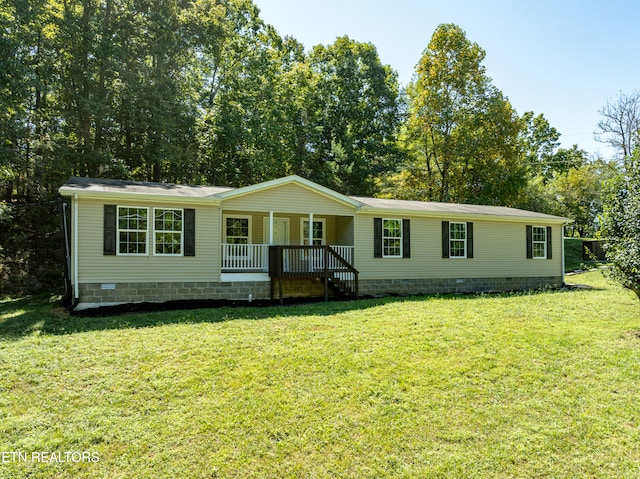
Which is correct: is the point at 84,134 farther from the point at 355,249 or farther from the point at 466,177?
the point at 466,177

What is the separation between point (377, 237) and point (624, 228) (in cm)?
676

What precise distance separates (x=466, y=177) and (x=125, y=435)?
23024 mm

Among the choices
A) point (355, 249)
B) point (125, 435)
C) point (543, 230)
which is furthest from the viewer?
point (543, 230)

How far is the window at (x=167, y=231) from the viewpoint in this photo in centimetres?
1053

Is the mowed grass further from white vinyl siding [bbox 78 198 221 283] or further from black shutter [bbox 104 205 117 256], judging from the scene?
black shutter [bbox 104 205 117 256]

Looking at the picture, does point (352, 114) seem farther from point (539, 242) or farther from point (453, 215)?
point (453, 215)

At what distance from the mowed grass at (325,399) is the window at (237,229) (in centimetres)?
569

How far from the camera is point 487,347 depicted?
6383 millimetres

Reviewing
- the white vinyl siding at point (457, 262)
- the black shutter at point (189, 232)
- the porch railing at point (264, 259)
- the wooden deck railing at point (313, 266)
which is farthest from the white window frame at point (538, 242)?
the black shutter at point (189, 232)

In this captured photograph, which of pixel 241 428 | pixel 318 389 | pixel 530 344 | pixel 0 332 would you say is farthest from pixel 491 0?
pixel 0 332

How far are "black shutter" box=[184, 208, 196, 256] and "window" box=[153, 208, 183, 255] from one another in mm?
131

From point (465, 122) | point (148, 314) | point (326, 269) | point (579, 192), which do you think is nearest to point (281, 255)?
point (326, 269)

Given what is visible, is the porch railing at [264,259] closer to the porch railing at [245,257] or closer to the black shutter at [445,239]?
the porch railing at [245,257]

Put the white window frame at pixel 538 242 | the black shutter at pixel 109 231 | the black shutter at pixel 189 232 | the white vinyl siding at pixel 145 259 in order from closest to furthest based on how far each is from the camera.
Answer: the white vinyl siding at pixel 145 259, the black shutter at pixel 109 231, the black shutter at pixel 189 232, the white window frame at pixel 538 242
